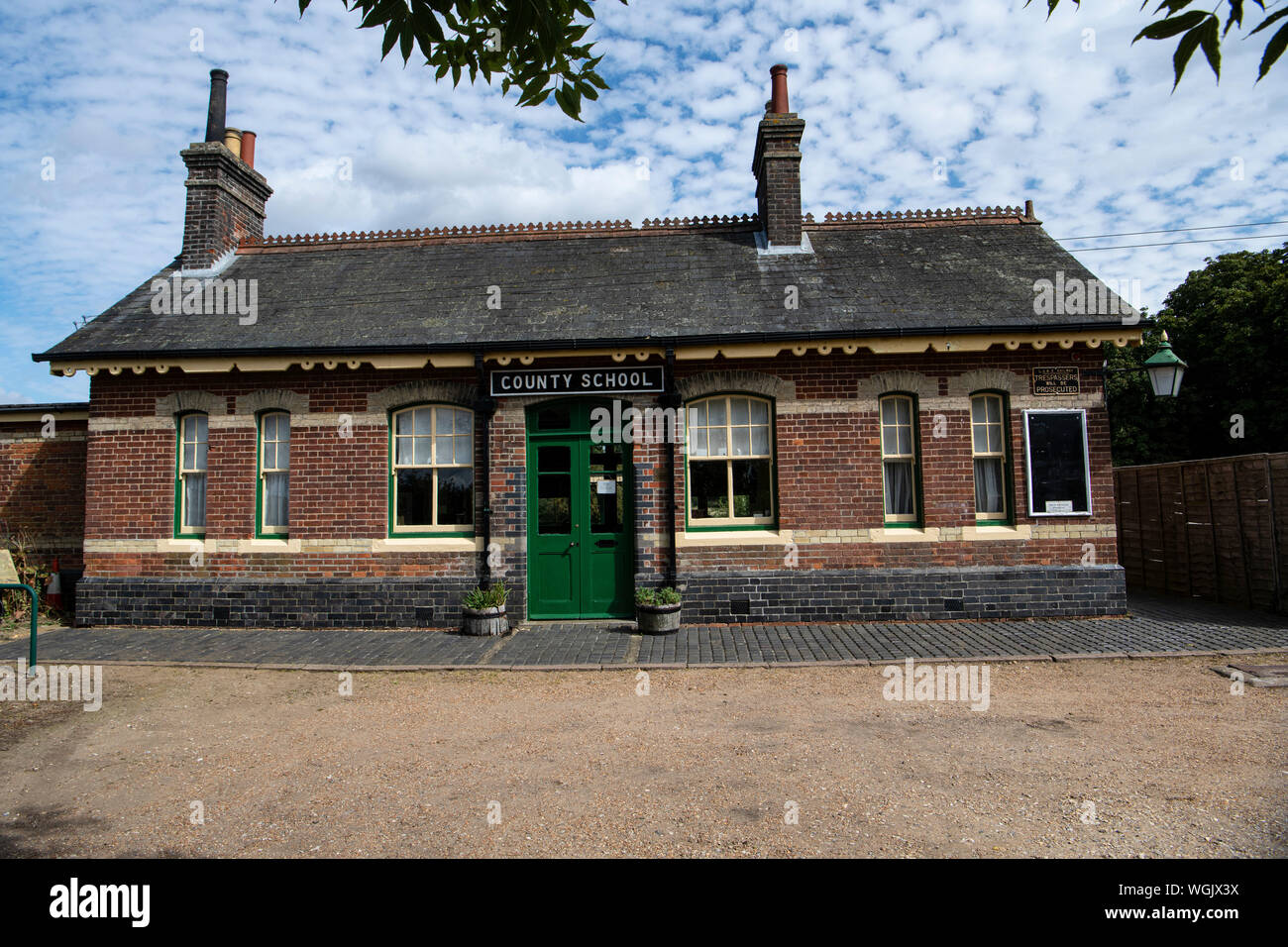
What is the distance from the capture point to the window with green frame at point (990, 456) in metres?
9.98

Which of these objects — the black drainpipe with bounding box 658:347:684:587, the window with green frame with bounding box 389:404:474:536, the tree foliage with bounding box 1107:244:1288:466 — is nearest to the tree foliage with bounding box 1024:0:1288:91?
the black drainpipe with bounding box 658:347:684:587

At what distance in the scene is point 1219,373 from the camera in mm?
20719

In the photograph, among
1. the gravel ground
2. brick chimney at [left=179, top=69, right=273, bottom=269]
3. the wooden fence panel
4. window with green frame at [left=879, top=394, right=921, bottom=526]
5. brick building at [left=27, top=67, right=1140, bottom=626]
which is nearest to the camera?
the gravel ground

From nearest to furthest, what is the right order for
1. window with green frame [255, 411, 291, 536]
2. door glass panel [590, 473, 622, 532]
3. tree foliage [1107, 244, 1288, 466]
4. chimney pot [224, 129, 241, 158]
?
door glass panel [590, 473, 622, 532], window with green frame [255, 411, 291, 536], chimney pot [224, 129, 241, 158], tree foliage [1107, 244, 1288, 466]

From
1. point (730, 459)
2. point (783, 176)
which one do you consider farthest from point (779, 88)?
point (730, 459)

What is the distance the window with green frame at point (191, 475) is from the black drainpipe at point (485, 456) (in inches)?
159

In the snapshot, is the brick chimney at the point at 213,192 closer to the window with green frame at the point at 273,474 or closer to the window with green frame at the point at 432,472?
the window with green frame at the point at 273,474

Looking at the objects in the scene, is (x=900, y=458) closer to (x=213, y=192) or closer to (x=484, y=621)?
(x=484, y=621)

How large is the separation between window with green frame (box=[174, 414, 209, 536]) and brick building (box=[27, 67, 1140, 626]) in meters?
0.04

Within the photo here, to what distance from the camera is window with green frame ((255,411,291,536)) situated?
407 inches

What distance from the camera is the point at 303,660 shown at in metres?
8.14

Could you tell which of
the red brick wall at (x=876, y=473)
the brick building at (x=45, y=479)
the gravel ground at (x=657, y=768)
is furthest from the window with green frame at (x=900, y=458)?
the brick building at (x=45, y=479)

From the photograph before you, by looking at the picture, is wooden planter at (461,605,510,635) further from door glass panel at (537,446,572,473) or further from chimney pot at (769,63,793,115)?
chimney pot at (769,63,793,115)

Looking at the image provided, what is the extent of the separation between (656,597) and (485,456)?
3050 millimetres
